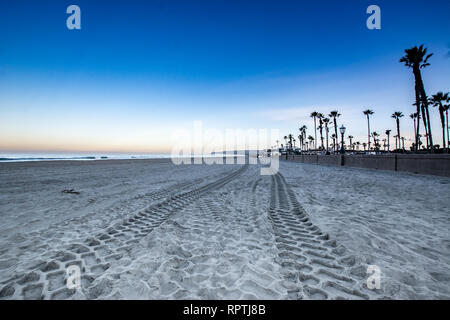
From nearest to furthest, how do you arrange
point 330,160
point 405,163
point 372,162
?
point 405,163 < point 372,162 < point 330,160

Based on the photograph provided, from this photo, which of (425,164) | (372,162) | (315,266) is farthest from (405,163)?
(315,266)

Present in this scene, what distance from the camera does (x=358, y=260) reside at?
10.3ft

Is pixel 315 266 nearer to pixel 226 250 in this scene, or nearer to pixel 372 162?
pixel 226 250

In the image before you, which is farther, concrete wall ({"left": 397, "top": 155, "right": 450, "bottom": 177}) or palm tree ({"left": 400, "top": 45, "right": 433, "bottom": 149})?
palm tree ({"left": 400, "top": 45, "right": 433, "bottom": 149})

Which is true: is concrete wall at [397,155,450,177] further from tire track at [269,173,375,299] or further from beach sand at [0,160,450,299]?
tire track at [269,173,375,299]

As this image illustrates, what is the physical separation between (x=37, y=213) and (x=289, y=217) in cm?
687

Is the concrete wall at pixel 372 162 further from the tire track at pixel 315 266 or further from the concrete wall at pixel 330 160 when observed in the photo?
the tire track at pixel 315 266

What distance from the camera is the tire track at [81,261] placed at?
2.45m

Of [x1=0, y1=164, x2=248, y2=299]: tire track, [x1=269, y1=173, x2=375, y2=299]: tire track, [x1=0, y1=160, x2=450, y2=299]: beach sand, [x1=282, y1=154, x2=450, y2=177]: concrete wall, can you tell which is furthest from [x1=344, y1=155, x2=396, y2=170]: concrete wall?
[x1=0, y1=164, x2=248, y2=299]: tire track

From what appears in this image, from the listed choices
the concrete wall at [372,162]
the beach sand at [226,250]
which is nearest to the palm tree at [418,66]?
the concrete wall at [372,162]

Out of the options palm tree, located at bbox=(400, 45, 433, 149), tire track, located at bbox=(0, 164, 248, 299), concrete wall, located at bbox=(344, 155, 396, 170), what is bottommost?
tire track, located at bbox=(0, 164, 248, 299)

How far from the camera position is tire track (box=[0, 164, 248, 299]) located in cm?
245

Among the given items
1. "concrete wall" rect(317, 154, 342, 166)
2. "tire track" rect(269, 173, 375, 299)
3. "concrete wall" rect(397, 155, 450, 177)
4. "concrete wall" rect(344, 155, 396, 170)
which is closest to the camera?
"tire track" rect(269, 173, 375, 299)

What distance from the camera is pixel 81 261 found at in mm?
3139
